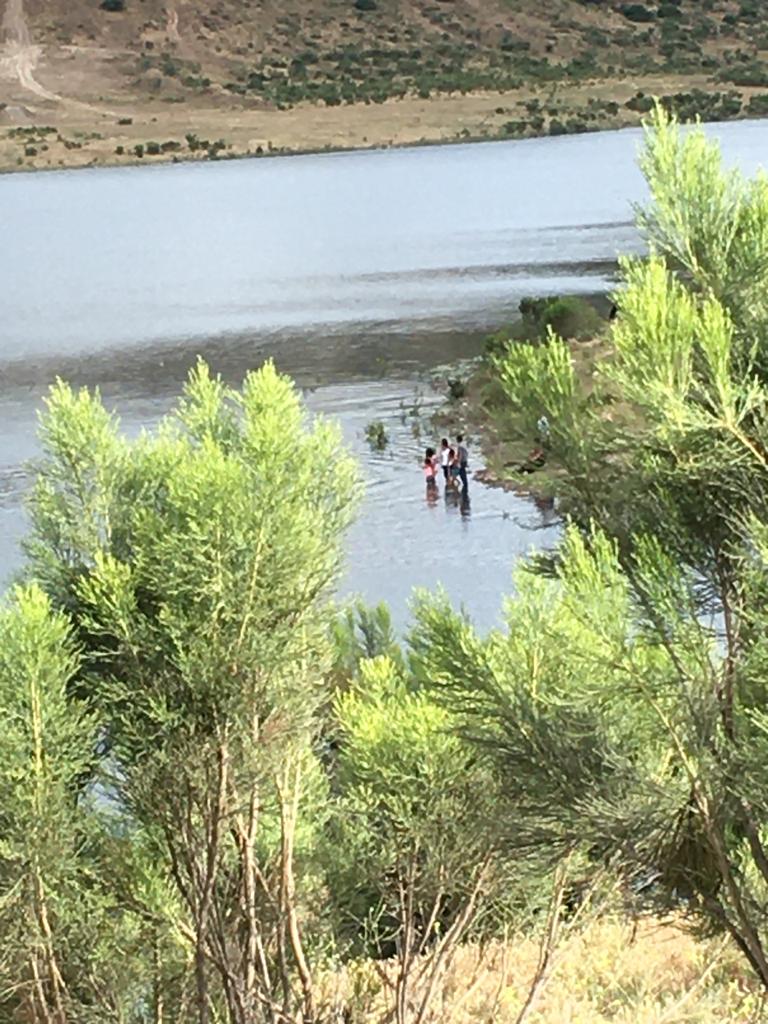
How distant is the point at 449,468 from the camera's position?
1087 inches

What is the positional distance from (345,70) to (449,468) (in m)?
88.9

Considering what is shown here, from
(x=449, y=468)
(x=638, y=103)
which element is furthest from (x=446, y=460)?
(x=638, y=103)

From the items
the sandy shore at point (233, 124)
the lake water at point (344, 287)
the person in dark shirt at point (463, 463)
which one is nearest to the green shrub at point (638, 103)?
the sandy shore at point (233, 124)

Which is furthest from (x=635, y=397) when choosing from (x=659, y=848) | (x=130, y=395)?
(x=130, y=395)

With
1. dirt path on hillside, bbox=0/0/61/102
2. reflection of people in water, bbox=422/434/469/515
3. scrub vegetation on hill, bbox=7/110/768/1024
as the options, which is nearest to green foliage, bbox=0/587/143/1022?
scrub vegetation on hill, bbox=7/110/768/1024

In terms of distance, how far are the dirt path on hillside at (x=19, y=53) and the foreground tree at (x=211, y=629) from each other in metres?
105

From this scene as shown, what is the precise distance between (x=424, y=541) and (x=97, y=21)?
101 m

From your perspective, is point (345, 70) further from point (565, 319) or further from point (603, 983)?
point (603, 983)

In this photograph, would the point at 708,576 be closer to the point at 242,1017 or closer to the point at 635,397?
the point at 635,397

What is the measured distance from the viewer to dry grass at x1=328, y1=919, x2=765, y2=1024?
9.07 m

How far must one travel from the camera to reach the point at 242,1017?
7.04m

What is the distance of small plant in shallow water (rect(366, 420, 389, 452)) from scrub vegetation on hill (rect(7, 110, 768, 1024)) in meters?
21.7

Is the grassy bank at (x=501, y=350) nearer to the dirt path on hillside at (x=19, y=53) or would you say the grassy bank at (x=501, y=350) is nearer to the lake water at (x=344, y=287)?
the lake water at (x=344, y=287)

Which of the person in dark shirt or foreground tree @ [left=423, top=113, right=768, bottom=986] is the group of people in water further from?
foreground tree @ [left=423, top=113, right=768, bottom=986]
